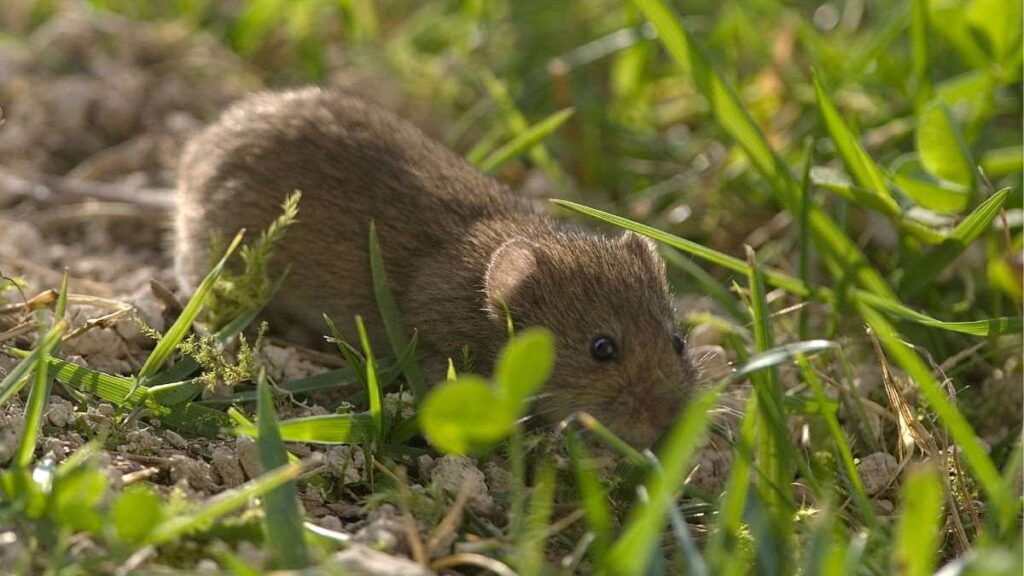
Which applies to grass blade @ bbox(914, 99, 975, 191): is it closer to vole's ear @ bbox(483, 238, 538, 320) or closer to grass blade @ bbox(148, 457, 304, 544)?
vole's ear @ bbox(483, 238, 538, 320)

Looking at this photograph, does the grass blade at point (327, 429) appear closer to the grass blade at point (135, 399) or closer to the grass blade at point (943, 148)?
the grass blade at point (135, 399)

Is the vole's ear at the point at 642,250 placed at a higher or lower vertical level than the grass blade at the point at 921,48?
lower

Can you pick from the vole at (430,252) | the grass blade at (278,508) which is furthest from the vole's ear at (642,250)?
the grass blade at (278,508)

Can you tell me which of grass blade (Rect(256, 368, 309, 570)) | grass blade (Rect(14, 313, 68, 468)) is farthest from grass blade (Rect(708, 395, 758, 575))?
grass blade (Rect(14, 313, 68, 468))

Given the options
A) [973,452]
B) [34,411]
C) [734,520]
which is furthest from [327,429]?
[973,452]

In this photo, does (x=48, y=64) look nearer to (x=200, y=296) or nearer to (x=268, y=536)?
(x=200, y=296)

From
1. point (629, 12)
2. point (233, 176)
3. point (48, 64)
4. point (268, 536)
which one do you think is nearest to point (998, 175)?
point (629, 12)
